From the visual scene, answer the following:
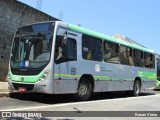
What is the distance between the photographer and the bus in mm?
12227

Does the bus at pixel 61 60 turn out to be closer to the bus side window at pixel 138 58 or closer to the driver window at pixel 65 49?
the driver window at pixel 65 49

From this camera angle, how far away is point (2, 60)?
19094 millimetres

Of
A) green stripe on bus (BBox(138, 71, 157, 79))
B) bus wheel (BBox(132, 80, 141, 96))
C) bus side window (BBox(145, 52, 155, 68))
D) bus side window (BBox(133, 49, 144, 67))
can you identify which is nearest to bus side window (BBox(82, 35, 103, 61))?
bus side window (BBox(133, 49, 144, 67))

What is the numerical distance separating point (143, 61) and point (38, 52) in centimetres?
978

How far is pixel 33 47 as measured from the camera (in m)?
12.6

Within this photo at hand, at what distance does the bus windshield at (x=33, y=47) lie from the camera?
12367 mm

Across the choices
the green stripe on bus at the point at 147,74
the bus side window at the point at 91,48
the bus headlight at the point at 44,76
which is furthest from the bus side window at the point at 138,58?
the bus headlight at the point at 44,76

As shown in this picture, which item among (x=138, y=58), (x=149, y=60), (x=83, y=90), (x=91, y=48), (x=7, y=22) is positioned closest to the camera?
(x=83, y=90)

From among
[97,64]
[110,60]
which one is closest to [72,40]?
[97,64]

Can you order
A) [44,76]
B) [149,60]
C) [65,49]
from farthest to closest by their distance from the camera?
[149,60] < [65,49] < [44,76]

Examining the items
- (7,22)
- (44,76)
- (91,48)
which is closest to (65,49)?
(44,76)

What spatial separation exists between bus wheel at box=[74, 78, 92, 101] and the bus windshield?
229cm

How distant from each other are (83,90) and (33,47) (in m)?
2.92

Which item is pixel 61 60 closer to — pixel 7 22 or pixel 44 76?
pixel 44 76
